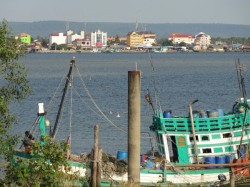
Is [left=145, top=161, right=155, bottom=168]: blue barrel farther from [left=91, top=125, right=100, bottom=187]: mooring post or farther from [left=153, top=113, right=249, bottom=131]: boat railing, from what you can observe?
[left=91, top=125, right=100, bottom=187]: mooring post

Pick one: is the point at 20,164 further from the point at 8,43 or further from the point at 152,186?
the point at 152,186

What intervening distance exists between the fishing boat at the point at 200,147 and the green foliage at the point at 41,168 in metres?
6.96

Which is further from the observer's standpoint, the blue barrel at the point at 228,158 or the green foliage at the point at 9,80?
the blue barrel at the point at 228,158

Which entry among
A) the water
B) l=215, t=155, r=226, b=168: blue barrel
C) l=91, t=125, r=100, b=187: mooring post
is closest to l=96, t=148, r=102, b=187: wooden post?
l=91, t=125, r=100, b=187: mooring post

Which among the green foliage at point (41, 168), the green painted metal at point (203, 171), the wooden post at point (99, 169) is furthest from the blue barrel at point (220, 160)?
the green foliage at point (41, 168)

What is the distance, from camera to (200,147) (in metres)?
29.2

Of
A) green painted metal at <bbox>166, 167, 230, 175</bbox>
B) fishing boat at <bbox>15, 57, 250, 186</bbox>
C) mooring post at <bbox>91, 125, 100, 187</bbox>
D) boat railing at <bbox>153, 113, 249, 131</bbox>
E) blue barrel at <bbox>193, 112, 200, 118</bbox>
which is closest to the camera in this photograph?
mooring post at <bbox>91, 125, 100, 187</bbox>

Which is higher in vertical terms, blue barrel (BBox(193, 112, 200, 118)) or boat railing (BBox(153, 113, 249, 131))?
blue barrel (BBox(193, 112, 200, 118))

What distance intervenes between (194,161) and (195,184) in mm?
822

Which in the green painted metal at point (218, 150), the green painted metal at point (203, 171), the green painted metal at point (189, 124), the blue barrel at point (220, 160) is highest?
the green painted metal at point (189, 124)

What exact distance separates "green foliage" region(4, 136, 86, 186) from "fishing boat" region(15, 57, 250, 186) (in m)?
6.96

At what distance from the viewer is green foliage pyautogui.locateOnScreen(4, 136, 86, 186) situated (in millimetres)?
21016

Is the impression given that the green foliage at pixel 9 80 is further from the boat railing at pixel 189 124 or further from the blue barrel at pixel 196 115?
the blue barrel at pixel 196 115

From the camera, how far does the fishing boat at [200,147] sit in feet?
94.1
